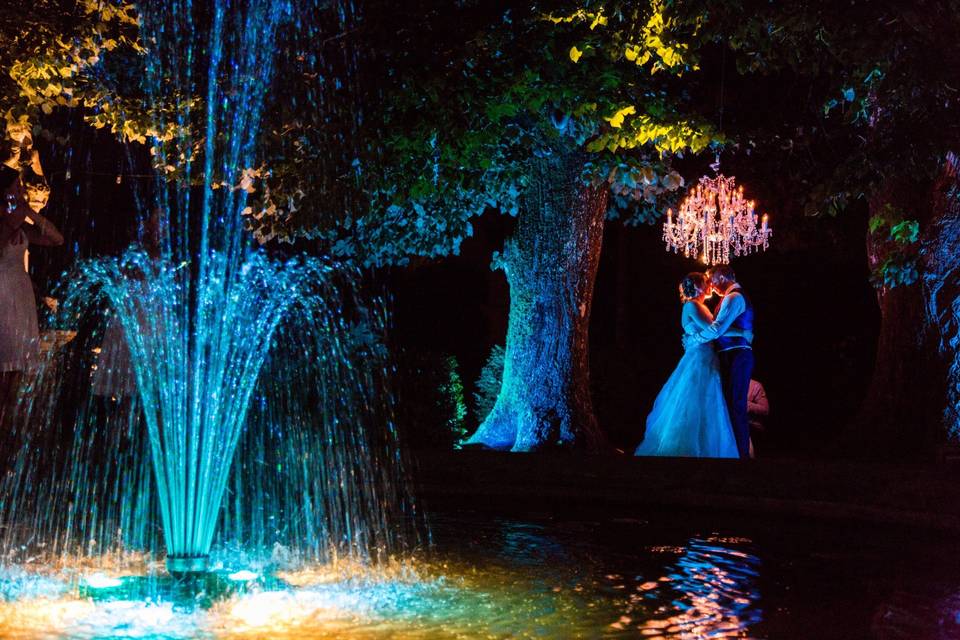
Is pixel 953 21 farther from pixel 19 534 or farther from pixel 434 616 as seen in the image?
pixel 19 534

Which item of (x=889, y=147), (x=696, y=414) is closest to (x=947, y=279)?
(x=889, y=147)

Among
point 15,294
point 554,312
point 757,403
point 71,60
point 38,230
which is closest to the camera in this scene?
point 15,294

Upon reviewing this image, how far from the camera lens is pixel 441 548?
817cm

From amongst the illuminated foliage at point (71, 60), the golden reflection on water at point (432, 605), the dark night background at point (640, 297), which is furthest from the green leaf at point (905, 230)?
the illuminated foliage at point (71, 60)

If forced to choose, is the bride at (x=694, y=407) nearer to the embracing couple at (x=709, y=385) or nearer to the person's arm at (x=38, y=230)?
the embracing couple at (x=709, y=385)

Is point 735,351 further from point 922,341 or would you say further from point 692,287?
point 922,341

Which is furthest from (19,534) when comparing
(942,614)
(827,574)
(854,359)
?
(854,359)

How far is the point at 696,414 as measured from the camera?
13898mm

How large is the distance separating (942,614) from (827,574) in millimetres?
1228

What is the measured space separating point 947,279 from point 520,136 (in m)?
5.22

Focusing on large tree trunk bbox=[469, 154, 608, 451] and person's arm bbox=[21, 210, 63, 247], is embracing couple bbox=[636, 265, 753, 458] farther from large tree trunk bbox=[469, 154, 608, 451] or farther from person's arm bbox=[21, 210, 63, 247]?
person's arm bbox=[21, 210, 63, 247]

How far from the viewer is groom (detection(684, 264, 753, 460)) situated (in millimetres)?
14086

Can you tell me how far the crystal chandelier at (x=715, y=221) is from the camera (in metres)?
18.0

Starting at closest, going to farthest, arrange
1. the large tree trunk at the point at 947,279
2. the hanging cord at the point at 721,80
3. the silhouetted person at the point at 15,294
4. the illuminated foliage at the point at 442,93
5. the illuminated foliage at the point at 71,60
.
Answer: the silhouetted person at the point at 15,294
the illuminated foliage at the point at 442,93
the illuminated foliage at the point at 71,60
the large tree trunk at the point at 947,279
the hanging cord at the point at 721,80
